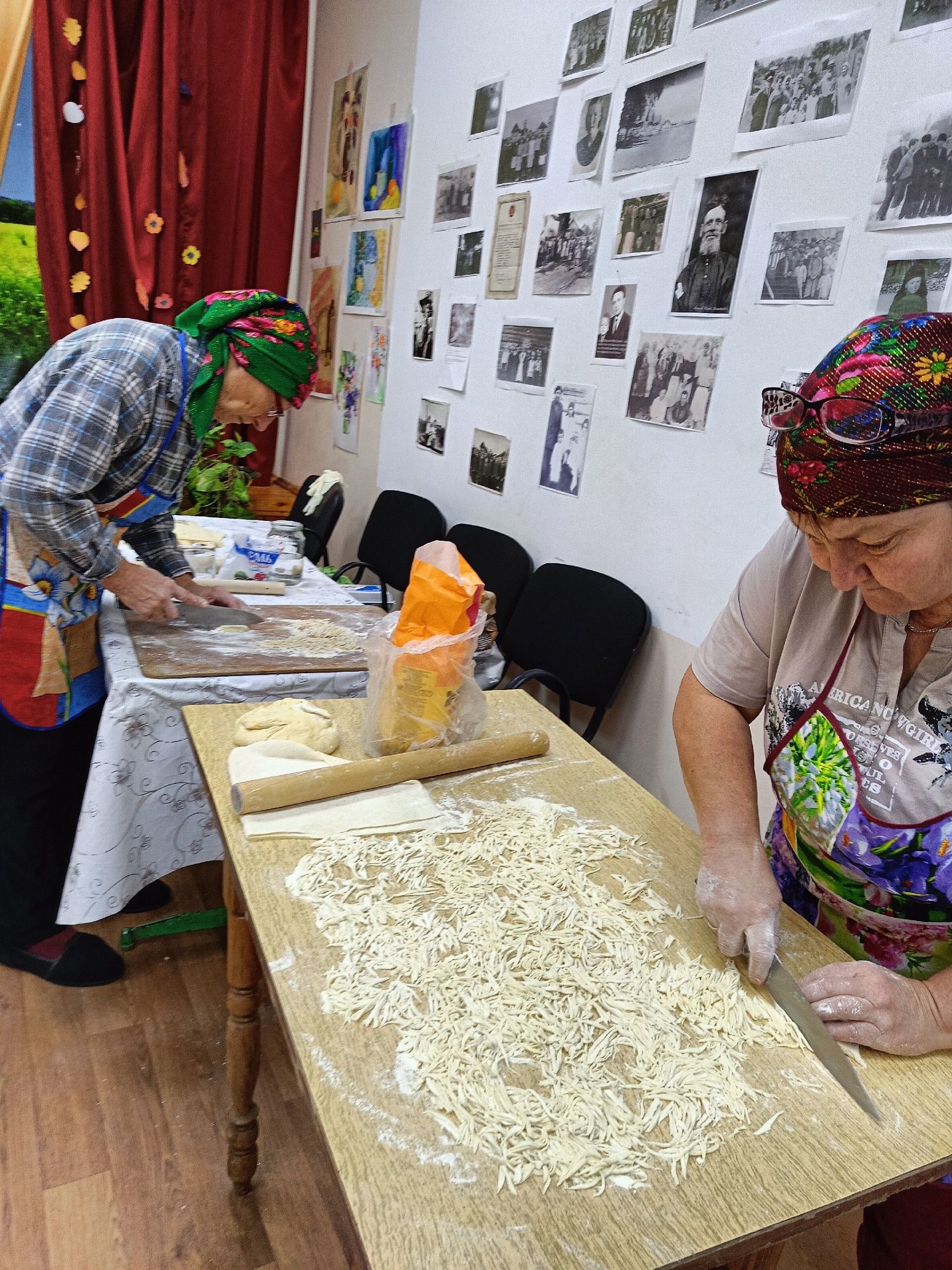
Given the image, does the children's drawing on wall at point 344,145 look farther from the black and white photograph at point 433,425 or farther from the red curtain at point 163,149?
the black and white photograph at point 433,425

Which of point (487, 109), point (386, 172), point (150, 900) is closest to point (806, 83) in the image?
point (487, 109)

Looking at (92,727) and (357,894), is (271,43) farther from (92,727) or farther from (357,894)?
(357,894)

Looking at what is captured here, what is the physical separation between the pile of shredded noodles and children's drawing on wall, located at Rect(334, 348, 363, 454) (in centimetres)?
299

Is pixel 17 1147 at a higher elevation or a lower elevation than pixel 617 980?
lower

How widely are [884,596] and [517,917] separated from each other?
527 mm

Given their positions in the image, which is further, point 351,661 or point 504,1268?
point 351,661

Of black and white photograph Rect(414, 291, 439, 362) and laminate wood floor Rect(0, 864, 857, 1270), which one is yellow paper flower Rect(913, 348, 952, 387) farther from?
black and white photograph Rect(414, 291, 439, 362)

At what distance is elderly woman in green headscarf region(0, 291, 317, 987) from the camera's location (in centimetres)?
144

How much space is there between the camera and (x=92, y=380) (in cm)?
144

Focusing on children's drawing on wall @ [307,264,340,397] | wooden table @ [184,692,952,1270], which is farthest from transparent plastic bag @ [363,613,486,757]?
children's drawing on wall @ [307,264,340,397]

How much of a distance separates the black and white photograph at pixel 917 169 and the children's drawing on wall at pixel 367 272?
2.30 metres

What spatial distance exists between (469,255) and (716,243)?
46.5 inches

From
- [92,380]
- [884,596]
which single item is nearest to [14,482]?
[92,380]

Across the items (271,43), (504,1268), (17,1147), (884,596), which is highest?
(271,43)
